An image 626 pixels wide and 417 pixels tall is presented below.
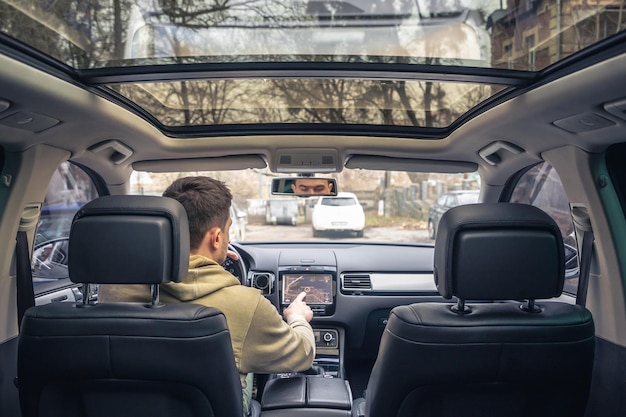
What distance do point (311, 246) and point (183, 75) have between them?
9.33 ft

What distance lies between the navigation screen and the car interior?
86cm

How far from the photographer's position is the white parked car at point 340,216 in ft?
19.0

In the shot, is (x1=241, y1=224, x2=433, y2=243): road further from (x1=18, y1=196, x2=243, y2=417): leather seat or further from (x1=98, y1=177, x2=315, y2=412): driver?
(x1=18, y1=196, x2=243, y2=417): leather seat

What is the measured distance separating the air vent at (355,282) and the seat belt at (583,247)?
6.19 feet

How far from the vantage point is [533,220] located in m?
2.11

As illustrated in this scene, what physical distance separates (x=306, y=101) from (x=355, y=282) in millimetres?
1974

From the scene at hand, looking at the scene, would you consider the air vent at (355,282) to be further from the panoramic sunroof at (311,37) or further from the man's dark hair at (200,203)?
the man's dark hair at (200,203)

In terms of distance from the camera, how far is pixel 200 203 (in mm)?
2521

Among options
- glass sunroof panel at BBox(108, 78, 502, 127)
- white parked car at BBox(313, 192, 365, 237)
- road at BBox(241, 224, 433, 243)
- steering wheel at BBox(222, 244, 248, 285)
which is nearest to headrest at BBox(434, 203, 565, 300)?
glass sunroof panel at BBox(108, 78, 502, 127)

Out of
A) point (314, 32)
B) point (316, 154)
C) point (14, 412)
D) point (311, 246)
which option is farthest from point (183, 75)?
point (311, 246)

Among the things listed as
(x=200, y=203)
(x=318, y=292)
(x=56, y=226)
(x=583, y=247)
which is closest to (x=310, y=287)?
(x=318, y=292)

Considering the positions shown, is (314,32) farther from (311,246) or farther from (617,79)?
(311,246)

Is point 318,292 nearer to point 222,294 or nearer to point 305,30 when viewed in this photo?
point 222,294

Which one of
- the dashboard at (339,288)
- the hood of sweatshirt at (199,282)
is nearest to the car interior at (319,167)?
the hood of sweatshirt at (199,282)
